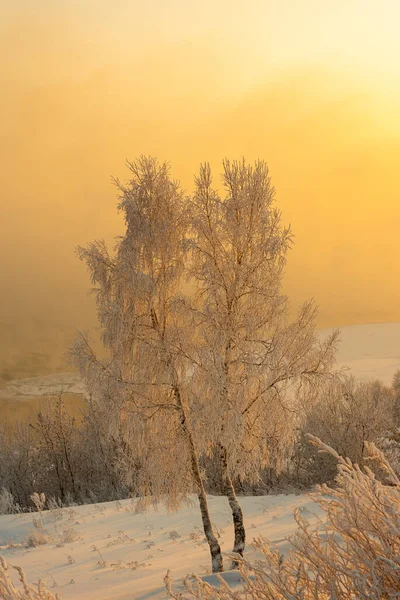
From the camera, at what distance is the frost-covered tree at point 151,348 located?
34.7 feet

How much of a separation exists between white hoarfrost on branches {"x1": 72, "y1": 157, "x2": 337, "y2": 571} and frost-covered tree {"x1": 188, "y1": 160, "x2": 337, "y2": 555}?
0.06 ft

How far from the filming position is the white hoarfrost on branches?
10.4 m

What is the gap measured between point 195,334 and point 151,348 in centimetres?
82

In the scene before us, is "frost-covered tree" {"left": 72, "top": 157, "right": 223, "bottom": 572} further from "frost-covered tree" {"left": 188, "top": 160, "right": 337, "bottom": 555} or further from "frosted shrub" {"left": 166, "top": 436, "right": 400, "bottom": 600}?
"frosted shrub" {"left": 166, "top": 436, "right": 400, "bottom": 600}

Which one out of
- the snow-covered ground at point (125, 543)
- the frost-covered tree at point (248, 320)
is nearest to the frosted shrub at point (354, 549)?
the snow-covered ground at point (125, 543)

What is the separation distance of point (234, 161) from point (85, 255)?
10.7ft

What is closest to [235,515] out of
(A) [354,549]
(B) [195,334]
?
(B) [195,334]

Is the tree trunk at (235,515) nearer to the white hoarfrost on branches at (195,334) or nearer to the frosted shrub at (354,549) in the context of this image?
the white hoarfrost on branches at (195,334)

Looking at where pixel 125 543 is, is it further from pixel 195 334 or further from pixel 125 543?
pixel 195 334

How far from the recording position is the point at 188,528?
15.6 metres

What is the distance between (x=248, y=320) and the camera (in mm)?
10312

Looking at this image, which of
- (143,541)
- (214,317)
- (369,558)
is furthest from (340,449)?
(369,558)

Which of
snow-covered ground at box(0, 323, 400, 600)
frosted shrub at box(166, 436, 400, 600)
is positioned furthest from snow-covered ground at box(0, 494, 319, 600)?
frosted shrub at box(166, 436, 400, 600)

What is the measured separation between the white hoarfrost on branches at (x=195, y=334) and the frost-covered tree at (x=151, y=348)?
0.02 m
